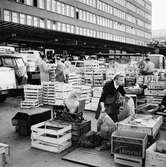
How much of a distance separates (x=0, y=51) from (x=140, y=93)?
27.2 ft

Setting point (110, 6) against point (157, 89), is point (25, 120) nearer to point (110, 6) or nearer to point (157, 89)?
point (157, 89)

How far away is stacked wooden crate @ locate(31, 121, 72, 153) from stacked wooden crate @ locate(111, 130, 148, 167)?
1352 millimetres

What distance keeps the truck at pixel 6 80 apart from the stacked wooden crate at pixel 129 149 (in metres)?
7.36

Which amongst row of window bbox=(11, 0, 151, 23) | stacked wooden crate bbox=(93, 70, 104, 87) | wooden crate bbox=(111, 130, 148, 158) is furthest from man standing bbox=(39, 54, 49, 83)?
row of window bbox=(11, 0, 151, 23)

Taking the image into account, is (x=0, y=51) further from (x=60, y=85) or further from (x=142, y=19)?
(x=142, y=19)

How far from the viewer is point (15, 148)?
6156 mm

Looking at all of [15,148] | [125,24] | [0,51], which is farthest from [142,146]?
[125,24]

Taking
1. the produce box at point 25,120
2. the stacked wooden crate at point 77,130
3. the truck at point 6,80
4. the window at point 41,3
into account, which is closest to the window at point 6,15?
the window at point 41,3

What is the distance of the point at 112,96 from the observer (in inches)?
261

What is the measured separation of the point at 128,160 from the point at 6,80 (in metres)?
7.91

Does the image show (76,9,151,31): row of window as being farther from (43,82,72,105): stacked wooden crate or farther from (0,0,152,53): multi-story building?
(43,82,72,105): stacked wooden crate

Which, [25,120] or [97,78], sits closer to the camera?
[25,120]

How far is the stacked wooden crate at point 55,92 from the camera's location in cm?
1085

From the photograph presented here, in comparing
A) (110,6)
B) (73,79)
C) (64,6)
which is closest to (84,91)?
(73,79)
